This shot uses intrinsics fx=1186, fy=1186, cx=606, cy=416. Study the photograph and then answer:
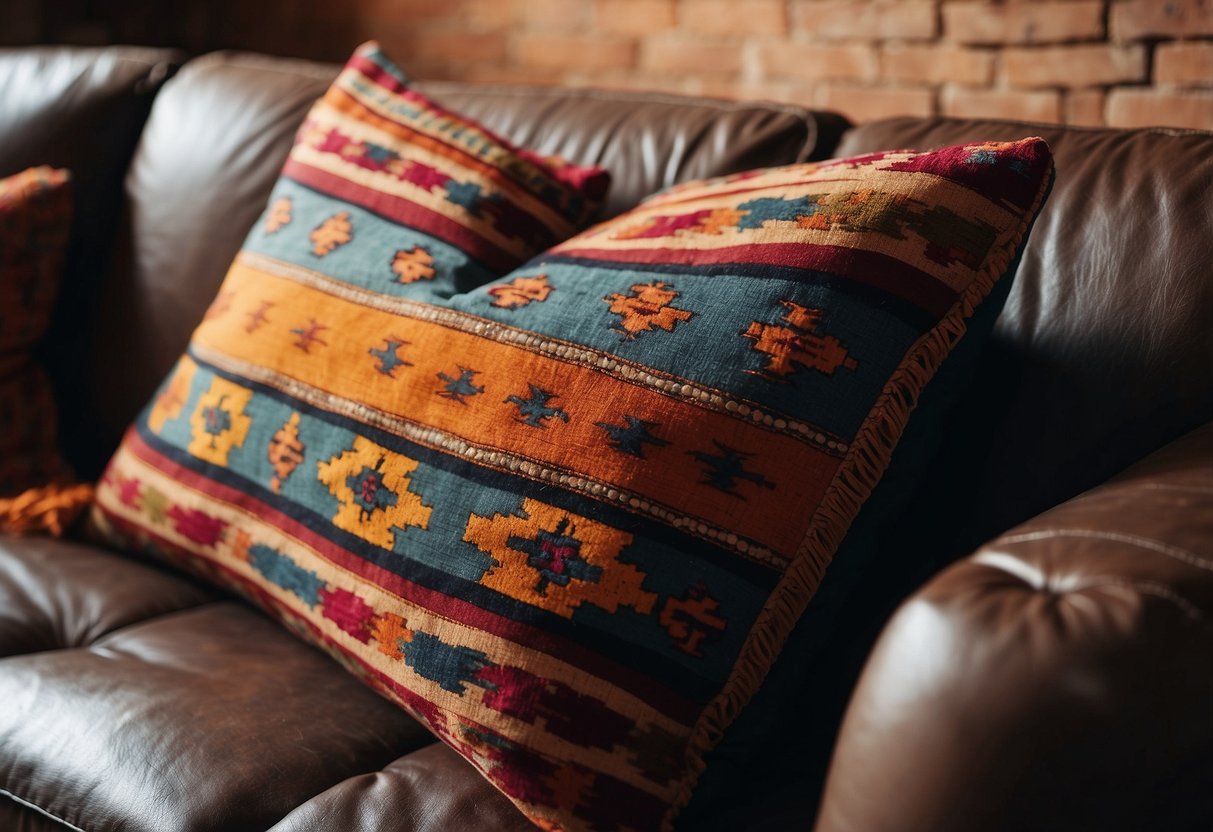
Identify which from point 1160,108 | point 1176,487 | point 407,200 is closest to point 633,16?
point 1160,108

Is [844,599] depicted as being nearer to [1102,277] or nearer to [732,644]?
[732,644]

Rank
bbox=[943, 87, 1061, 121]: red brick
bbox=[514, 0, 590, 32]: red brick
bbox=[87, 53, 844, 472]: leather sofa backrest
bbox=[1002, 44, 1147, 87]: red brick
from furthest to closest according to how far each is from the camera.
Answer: bbox=[514, 0, 590, 32]: red brick < bbox=[943, 87, 1061, 121]: red brick < bbox=[1002, 44, 1147, 87]: red brick < bbox=[87, 53, 844, 472]: leather sofa backrest

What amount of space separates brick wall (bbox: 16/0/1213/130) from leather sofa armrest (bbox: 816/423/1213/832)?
1.19 meters

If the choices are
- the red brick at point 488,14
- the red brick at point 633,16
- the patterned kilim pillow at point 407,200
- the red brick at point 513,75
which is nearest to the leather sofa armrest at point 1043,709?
the patterned kilim pillow at point 407,200

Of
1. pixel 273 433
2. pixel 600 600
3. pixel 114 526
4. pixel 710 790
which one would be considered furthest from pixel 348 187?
pixel 710 790

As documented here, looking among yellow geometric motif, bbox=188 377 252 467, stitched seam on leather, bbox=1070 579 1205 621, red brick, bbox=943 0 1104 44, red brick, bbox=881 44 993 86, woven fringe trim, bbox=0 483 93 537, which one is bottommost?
woven fringe trim, bbox=0 483 93 537

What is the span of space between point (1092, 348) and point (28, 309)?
1.20m

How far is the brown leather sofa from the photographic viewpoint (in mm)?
536

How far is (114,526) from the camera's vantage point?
49.3 inches

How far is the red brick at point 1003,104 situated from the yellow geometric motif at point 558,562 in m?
1.10

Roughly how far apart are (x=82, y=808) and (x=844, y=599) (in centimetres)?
58

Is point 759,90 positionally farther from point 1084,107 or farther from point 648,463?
point 648,463

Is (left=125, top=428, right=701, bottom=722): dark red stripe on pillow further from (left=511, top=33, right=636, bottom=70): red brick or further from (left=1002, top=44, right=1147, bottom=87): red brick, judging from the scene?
(left=511, top=33, right=636, bottom=70): red brick

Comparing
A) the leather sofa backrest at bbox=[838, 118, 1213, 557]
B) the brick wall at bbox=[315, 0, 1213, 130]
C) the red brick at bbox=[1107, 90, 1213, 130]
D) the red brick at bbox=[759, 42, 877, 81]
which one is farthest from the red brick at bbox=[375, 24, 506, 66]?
the leather sofa backrest at bbox=[838, 118, 1213, 557]
